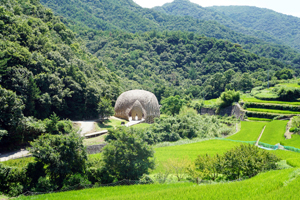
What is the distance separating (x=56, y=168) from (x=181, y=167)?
26.8 ft

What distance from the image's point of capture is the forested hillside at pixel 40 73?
27402 mm

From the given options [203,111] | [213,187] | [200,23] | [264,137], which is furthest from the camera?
[200,23]

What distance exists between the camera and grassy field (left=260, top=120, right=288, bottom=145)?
26.2m

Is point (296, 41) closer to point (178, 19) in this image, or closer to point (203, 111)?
point (178, 19)

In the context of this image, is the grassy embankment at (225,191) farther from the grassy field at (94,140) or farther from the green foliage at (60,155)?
the grassy field at (94,140)

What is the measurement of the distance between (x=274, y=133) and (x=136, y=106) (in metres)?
21.7

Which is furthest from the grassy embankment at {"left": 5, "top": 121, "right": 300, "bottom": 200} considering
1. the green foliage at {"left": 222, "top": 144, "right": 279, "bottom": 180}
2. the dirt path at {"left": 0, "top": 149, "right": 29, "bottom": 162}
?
the dirt path at {"left": 0, "top": 149, "right": 29, "bottom": 162}

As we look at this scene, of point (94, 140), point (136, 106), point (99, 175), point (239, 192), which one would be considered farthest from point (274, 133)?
point (99, 175)

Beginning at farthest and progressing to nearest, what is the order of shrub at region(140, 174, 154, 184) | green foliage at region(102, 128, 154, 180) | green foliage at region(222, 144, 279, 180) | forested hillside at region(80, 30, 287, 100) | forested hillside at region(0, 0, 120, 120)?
forested hillside at region(80, 30, 287, 100)
forested hillside at region(0, 0, 120, 120)
green foliage at region(102, 128, 154, 180)
shrub at region(140, 174, 154, 184)
green foliage at region(222, 144, 279, 180)

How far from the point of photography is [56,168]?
14398 mm

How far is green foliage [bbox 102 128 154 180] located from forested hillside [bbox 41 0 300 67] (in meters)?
83.3

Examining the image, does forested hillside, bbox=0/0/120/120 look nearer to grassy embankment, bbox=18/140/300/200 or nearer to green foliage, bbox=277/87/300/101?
grassy embankment, bbox=18/140/300/200

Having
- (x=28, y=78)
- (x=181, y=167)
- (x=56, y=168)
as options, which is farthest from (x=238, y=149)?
(x=28, y=78)

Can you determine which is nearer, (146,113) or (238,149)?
(238,149)
